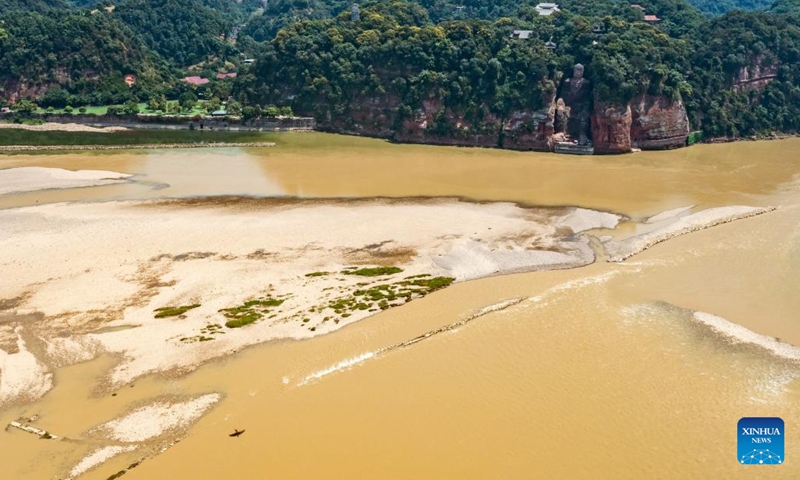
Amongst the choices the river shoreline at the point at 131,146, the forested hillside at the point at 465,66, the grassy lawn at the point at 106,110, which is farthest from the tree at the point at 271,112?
the grassy lawn at the point at 106,110

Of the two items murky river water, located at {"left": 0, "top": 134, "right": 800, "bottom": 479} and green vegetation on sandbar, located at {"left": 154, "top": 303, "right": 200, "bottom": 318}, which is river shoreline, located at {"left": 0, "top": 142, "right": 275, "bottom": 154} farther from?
murky river water, located at {"left": 0, "top": 134, "right": 800, "bottom": 479}

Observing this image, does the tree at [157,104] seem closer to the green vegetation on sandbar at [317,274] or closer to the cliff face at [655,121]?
the cliff face at [655,121]

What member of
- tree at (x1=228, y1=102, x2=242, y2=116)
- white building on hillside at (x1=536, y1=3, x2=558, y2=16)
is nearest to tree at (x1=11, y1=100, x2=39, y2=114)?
tree at (x1=228, y1=102, x2=242, y2=116)

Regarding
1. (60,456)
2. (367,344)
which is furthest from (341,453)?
(60,456)

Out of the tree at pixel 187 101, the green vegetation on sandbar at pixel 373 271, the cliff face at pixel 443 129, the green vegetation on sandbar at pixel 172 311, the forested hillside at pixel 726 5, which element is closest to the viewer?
the green vegetation on sandbar at pixel 172 311

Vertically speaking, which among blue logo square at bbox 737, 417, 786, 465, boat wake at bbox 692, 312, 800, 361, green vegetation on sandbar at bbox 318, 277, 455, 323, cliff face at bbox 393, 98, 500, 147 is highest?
cliff face at bbox 393, 98, 500, 147

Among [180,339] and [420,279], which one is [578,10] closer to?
[420,279]
